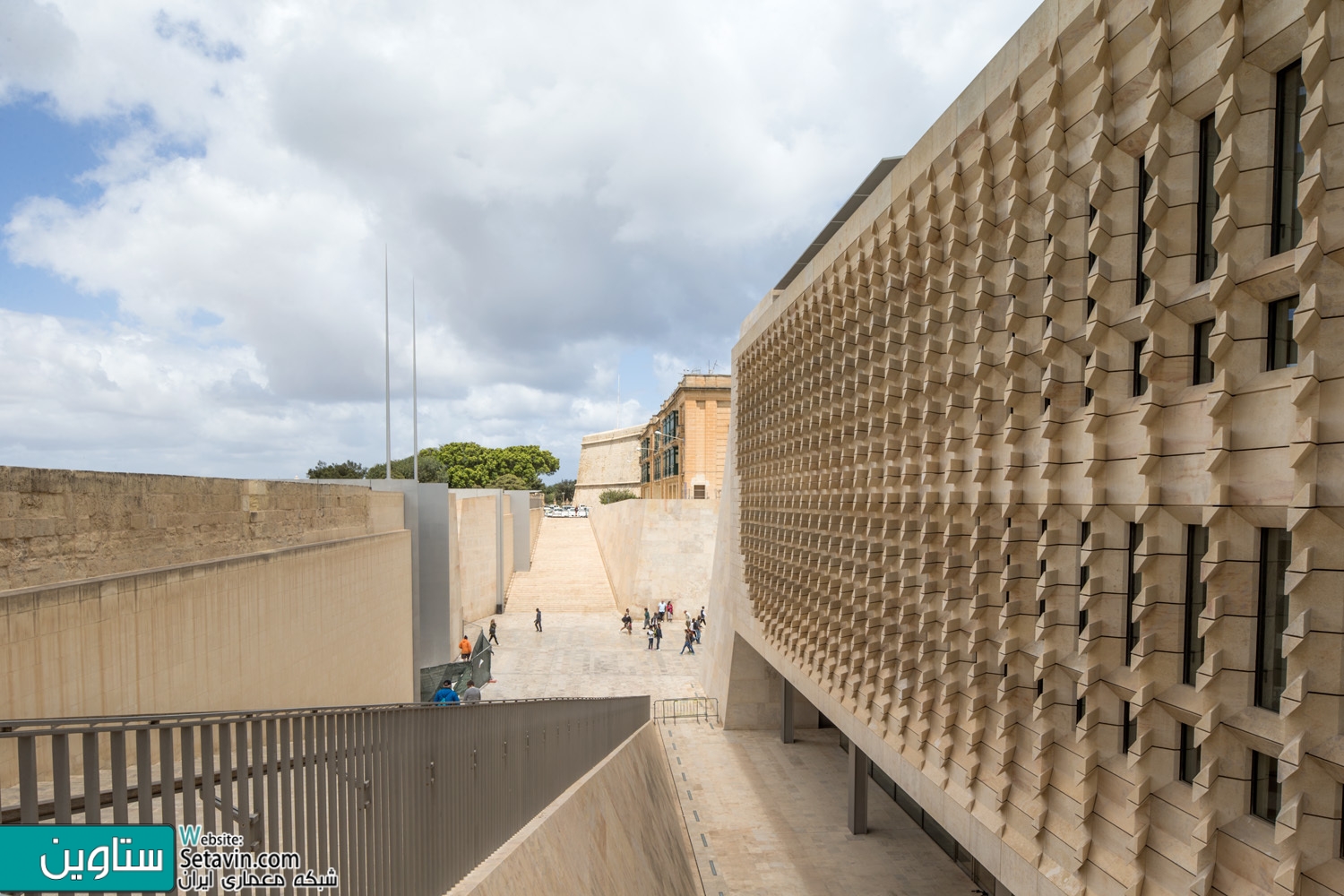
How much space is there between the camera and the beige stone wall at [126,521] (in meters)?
5.65

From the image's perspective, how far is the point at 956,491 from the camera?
8133 millimetres

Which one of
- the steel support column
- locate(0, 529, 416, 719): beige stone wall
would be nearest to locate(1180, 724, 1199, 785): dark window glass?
locate(0, 529, 416, 719): beige stone wall

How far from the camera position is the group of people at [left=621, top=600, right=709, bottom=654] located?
89.5 ft

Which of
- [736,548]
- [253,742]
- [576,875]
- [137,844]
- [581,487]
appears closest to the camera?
[137,844]

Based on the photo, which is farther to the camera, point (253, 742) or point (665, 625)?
point (665, 625)

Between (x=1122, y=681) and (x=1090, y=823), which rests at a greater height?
(x=1122, y=681)

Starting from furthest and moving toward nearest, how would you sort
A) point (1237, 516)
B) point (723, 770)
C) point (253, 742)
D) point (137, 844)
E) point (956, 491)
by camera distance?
point (723, 770)
point (956, 491)
point (1237, 516)
point (253, 742)
point (137, 844)

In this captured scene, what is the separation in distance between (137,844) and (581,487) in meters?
95.3

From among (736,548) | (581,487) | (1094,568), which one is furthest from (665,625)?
(581,487)

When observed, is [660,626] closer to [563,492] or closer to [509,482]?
[509,482]

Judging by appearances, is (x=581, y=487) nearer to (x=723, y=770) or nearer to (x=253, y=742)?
(x=723, y=770)

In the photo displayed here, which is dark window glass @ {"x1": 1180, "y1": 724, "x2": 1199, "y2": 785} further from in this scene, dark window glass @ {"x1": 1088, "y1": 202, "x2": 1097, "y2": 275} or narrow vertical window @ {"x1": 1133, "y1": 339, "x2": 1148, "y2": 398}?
dark window glass @ {"x1": 1088, "y1": 202, "x2": 1097, "y2": 275}

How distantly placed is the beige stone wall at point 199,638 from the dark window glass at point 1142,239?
318 inches

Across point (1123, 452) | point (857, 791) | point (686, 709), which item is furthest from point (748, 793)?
point (1123, 452)
